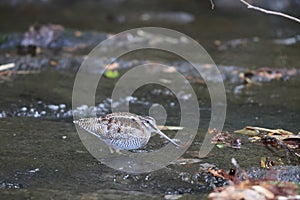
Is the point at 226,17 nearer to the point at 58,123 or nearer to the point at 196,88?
the point at 196,88

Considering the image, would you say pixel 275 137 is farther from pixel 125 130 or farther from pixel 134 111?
pixel 134 111

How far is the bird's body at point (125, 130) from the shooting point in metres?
4.60

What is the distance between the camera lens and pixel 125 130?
4.61m

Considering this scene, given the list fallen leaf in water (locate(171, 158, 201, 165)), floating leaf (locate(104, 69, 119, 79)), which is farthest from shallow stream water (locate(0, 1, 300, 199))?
floating leaf (locate(104, 69, 119, 79))

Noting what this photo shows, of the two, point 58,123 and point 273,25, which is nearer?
point 58,123

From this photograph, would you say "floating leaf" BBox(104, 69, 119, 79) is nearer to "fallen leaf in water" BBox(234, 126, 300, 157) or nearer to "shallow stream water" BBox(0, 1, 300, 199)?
"shallow stream water" BBox(0, 1, 300, 199)

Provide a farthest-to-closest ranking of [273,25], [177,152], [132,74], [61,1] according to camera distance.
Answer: [61,1], [273,25], [132,74], [177,152]

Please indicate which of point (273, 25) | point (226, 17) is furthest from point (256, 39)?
point (226, 17)

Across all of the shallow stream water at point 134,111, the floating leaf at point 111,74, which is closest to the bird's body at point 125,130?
the shallow stream water at point 134,111

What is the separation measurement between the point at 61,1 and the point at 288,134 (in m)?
10.3

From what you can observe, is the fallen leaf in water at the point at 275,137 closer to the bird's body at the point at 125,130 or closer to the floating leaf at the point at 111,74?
the bird's body at the point at 125,130

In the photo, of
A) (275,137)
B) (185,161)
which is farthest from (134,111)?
(275,137)

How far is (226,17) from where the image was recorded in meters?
12.8

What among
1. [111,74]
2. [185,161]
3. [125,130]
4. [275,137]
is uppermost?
[111,74]
